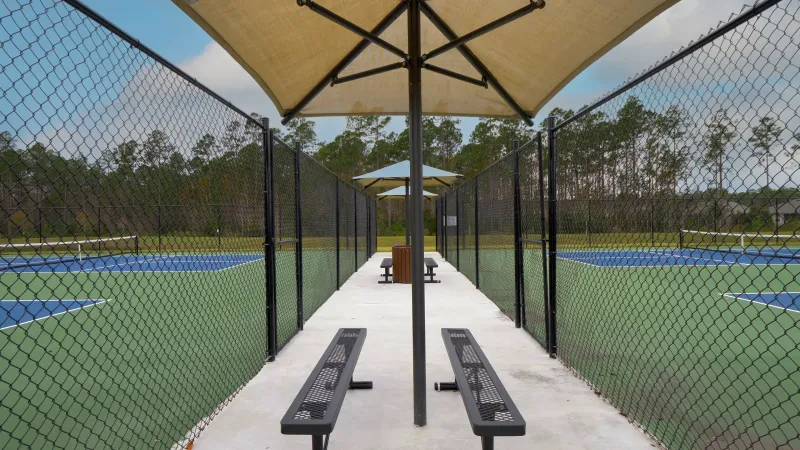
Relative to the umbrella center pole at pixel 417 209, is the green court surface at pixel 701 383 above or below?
below

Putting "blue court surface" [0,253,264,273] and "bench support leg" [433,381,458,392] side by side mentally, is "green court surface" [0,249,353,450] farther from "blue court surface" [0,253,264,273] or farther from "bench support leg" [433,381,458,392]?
"bench support leg" [433,381,458,392]

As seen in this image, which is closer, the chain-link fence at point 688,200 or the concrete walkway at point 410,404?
the chain-link fence at point 688,200

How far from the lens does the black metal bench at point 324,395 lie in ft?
7.84

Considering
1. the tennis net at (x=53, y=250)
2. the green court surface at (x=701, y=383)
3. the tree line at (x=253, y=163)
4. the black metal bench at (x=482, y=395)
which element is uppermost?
the tree line at (x=253, y=163)

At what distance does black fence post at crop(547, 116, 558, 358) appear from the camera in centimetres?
485

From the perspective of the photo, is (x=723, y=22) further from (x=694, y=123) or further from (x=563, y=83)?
(x=563, y=83)

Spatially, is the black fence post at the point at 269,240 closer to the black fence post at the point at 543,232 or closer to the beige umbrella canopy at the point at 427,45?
the beige umbrella canopy at the point at 427,45

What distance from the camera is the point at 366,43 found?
3.93 meters

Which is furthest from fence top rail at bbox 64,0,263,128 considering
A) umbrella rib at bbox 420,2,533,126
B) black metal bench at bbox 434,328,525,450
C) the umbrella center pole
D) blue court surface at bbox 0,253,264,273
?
black metal bench at bbox 434,328,525,450

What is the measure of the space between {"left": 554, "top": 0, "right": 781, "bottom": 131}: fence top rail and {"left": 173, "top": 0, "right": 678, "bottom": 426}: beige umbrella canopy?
28 centimetres

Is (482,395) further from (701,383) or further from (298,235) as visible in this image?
(298,235)

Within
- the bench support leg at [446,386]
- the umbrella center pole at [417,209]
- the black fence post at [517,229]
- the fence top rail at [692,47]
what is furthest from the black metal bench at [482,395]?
the black fence post at [517,229]

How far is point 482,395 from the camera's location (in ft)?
9.42

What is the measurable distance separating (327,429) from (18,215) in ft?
7.06
